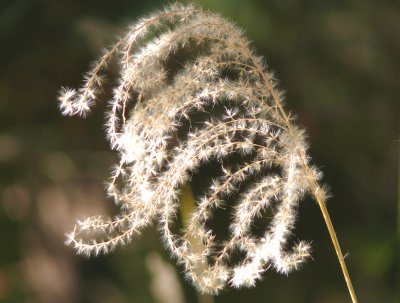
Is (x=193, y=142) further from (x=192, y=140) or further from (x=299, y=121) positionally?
(x=299, y=121)

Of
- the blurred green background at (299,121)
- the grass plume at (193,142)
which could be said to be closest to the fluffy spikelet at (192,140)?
the grass plume at (193,142)

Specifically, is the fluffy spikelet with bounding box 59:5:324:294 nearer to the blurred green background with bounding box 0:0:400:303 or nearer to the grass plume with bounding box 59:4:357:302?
the grass plume with bounding box 59:4:357:302

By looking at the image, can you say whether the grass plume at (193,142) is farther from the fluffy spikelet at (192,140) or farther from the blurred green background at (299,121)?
the blurred green background at (299,121)

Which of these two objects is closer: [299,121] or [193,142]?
[193,142]

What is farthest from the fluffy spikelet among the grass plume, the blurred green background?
the blurred green background

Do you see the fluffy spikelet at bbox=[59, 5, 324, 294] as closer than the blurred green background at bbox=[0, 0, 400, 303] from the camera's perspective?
Yes

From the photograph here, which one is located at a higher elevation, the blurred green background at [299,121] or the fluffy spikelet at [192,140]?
the blurred green background at [299,121]

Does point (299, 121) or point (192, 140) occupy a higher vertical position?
point (299, 121)

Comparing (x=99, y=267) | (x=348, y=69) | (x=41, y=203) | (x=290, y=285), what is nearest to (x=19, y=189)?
(x=41, y=203)

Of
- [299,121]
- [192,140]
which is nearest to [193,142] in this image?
[192,140]
